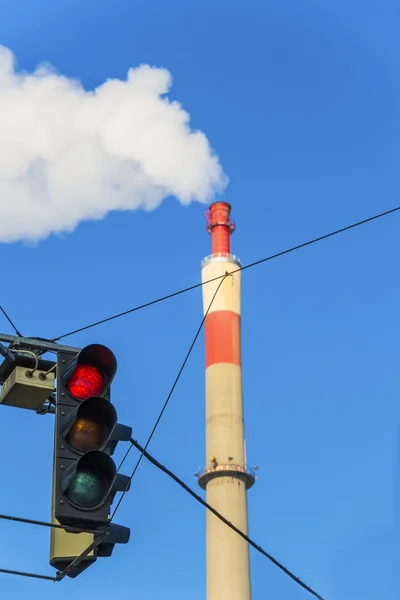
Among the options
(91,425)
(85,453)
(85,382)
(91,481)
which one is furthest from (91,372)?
(91,481)

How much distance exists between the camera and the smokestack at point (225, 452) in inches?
1630

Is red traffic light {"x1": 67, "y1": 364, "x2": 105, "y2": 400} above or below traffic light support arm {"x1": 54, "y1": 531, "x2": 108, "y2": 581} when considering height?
above

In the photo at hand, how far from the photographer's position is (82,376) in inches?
230

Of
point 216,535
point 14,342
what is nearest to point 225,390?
point 216,535

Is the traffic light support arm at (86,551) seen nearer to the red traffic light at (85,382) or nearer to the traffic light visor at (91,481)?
the traffic light visor at (91,481)

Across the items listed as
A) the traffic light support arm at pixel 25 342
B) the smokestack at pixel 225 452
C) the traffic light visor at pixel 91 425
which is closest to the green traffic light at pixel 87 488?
the traffic light visor at pixel 91 425

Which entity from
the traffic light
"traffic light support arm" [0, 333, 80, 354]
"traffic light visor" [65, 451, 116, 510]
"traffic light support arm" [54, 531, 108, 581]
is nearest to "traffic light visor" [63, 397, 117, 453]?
the traffic light

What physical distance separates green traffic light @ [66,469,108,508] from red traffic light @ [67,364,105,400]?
486mm

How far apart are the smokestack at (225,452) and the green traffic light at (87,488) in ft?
119

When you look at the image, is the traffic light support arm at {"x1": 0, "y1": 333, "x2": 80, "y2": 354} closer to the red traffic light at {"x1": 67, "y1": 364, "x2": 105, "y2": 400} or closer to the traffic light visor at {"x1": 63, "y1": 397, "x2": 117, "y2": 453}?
the red traffic light at {"x1": 67, "y1": 364, "x2": 105, "y2": 400}

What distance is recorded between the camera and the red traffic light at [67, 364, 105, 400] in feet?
19.1

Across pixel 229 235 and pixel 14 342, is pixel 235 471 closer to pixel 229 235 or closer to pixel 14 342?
pixel 229 235

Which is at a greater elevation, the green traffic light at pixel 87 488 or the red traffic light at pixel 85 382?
the red traffic light at pixel 85 382

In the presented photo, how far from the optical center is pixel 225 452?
4341cm
